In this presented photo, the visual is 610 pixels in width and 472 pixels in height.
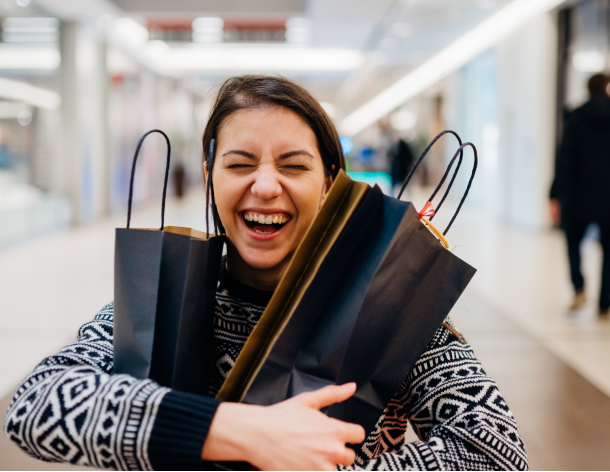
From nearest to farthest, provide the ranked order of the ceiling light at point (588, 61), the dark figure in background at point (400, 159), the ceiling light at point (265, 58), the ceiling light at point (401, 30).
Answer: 1. the ceiling light at point (588, 61)
2. the ceiling light at point (401, 30)
3. the dark figure in background at point (400, 159)
4. the ceiling light at point (265, 58)

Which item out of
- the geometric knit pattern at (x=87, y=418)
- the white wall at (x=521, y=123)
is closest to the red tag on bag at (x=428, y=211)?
the geometric knit pattern at (x=87, y=418)

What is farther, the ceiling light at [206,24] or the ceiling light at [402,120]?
the ceiling light at [402,120]

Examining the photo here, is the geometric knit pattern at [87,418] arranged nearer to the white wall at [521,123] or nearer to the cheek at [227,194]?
the cheek at [227,194]

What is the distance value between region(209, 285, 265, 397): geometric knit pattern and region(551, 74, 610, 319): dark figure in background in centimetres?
442

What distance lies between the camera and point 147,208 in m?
16.5

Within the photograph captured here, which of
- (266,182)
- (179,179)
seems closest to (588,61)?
(266,182)

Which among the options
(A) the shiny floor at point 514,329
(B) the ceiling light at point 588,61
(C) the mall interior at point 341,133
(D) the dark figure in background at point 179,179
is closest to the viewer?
(A) the shiny floor at point 514,329

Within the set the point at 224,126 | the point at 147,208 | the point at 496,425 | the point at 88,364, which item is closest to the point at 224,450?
the point at 88,364

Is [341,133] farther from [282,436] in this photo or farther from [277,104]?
[282,436]

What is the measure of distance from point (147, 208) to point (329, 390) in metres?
16.4

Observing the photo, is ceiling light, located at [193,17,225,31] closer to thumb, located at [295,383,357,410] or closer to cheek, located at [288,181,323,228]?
cheek, located at [288,181,323,228]

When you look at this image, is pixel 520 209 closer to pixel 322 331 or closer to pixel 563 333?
pixel 563 333

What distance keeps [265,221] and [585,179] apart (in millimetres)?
4605

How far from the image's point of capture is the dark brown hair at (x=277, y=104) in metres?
1.07
